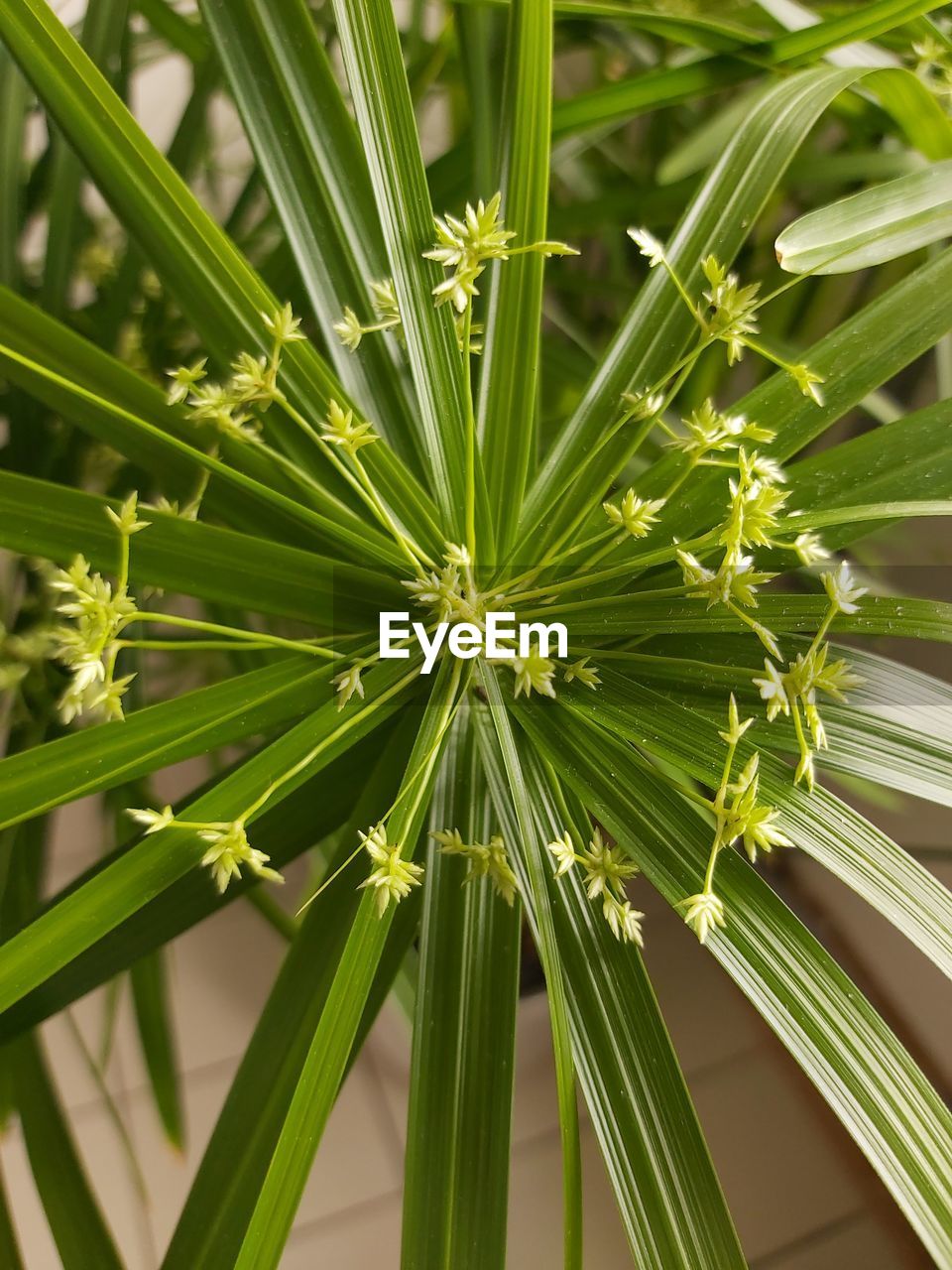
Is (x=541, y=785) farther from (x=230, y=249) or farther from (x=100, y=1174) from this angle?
(x=100, y=1174)

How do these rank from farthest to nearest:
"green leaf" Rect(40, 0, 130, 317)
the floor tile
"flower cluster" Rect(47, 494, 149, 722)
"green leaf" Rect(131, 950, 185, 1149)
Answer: the floor tile < "green leaf" Rect(131, 950, 185, 1149) < "green leaf" Rect(40, 0, 130, 317) < "flower cluster" Rect(47, 494, 149, 722)

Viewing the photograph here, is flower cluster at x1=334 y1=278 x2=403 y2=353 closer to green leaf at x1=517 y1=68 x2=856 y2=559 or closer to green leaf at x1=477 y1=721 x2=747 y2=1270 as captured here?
green leaf at x1=517 y1=68 x2=856 y2=559

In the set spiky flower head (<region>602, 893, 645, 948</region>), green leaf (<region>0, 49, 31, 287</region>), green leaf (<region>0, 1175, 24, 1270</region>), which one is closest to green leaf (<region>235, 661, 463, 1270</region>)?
spiky flower head (<region>602, 893, 645, 948</region>)

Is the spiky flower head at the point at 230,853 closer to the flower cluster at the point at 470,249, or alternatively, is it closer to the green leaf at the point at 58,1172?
the flower cluster at the point at 470,249

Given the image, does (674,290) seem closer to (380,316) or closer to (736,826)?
(380,316)

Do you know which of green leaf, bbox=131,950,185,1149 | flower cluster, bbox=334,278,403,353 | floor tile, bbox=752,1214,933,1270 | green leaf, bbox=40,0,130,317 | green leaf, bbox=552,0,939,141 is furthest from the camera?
floor tile, bbox=752,1214,933,1270

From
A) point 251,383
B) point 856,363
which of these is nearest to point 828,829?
point 856,363

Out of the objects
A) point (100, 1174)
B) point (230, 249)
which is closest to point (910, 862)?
point (230, 249)
